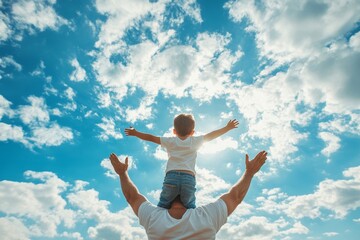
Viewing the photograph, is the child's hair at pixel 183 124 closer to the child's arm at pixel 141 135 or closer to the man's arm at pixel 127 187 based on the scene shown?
the child's arm at pixel 141 135

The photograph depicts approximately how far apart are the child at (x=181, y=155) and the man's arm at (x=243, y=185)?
1.00m

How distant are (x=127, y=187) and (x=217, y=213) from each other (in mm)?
1466

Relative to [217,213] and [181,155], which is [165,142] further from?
[217,213]

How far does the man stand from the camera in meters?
3.95

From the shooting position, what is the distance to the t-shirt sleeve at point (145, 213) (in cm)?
422

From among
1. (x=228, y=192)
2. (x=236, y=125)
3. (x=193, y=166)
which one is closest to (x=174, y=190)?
(x=193, y=166)

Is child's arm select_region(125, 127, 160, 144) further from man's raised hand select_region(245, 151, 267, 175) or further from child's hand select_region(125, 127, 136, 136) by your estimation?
man's raised hand select_region(245, 151, 267, 175)

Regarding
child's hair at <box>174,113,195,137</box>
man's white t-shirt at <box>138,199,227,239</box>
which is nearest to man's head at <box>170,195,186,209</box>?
man's white t-shirt at <box>138,199,227,239</box>

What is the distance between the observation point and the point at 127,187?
4.70 meters

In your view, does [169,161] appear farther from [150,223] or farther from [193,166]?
[150,223]

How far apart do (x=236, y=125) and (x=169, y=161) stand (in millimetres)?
2090

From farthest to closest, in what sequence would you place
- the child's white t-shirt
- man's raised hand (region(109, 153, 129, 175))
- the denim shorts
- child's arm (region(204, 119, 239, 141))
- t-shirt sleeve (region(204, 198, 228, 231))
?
child's arm (region(204, 119, 239, 141)), the child's white t-shirt, the denim shorts, man's raised hand (region(109, 153, 129, 175)), t-shirt sleeve (region(204, 198, 228, 231))

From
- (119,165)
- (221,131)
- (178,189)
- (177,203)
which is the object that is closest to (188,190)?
(178,189)

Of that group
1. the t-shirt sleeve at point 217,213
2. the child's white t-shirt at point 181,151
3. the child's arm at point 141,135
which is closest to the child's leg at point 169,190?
the child's white t-shirt at point 181,151
